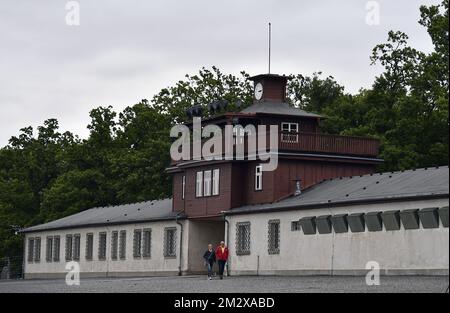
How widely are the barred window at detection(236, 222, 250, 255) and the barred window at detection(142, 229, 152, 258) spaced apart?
1021 centimetres

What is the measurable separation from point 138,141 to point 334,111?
17654 millimetres

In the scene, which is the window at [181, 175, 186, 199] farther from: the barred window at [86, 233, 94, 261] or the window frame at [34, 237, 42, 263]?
the window frame at [34, 237, 42, 263]

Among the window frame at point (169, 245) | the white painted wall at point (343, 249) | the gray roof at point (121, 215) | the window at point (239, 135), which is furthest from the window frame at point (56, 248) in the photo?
the white painted wall at point (343, 249)

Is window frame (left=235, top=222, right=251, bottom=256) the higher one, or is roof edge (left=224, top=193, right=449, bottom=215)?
roof edge (left=224, top=193, right=449, bottom=215)

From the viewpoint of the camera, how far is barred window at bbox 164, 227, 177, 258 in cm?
6440

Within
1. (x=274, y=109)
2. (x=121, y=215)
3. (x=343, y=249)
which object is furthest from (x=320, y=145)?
(x=121, y=215)

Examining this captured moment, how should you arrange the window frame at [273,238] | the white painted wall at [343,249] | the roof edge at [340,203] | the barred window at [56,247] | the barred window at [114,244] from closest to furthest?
the white painted wall at [343,249], the roof edge at [340,203], the window frame at [273,238], the barred window at [114,244], the barred window at [56,247]

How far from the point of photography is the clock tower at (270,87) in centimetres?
6494

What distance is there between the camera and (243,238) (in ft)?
189

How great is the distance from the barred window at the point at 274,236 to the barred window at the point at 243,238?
2252mm

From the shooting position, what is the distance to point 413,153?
6962 centimetres

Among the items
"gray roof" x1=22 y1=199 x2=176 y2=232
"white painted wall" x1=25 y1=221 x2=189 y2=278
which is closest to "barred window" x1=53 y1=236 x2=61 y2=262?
"white painted wall" x1=25 y1=221 x2=189 y2=278

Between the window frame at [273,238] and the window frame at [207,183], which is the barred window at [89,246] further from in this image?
the window frame at [273,238]
